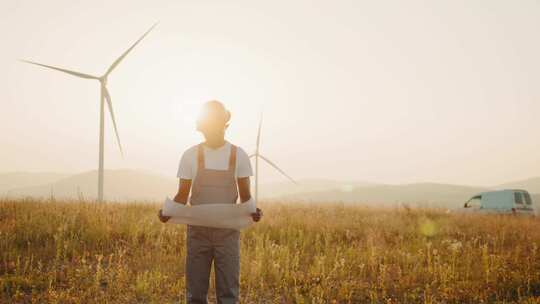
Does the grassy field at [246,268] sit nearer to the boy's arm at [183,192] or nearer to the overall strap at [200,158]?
the boy's arm at [183,192]

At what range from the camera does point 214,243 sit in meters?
3.68

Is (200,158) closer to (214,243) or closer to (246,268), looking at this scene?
(214,243)

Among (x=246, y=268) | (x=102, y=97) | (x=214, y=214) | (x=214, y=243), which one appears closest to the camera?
(x=214, y=214)

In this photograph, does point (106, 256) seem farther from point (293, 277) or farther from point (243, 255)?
point (293, 277)

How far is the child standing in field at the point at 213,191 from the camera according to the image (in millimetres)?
3705

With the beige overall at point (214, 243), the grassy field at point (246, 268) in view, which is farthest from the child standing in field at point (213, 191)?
the grassy field at point (246, 268)

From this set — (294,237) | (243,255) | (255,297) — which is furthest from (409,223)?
(255,297)

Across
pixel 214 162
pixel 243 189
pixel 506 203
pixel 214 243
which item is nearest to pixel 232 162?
pixel 214 162

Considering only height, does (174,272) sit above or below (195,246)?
below

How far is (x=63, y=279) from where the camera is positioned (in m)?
6.01

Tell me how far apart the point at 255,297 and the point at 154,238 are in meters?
3.72

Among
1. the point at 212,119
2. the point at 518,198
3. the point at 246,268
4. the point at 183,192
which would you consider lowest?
the point at 246,268

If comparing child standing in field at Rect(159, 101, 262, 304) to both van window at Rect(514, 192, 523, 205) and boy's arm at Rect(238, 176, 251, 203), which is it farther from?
van window at Rect(514, 192, 523, 205)

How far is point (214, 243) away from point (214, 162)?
29.8 inches
